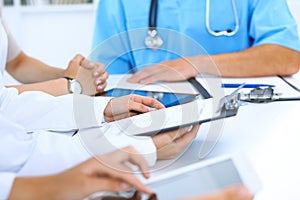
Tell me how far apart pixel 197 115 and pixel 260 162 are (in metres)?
0.11

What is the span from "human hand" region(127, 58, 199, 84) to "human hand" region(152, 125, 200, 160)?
1.35ft

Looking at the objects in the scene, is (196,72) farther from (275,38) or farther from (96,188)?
(96,188)

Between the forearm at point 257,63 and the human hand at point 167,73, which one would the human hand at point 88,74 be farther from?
the forearm at point 257,63

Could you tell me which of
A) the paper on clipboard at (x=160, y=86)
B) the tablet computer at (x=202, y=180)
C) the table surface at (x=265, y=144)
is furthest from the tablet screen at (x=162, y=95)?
the tablet computer at (x=202, y=180)

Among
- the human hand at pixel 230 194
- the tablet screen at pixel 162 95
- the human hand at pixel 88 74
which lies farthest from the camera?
the human hand at pixel 88 74

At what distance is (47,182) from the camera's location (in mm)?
457

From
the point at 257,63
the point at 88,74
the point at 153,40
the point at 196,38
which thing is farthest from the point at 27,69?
the point at 257,63

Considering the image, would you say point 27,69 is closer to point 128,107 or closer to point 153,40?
point 153,40

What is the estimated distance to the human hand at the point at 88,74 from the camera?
941 millimetres

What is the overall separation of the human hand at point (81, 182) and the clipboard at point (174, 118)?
0.40 ft

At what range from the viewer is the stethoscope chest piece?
113 centimetres

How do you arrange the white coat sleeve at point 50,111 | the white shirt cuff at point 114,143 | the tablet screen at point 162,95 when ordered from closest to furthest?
the white shirt cuff at point 114,143
the white coat sleeve at point 50,111
the tablet screen at point 162,95

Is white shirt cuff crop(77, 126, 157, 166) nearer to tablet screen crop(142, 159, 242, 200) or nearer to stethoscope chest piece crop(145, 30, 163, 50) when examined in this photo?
tablet screen crop(142, 159, 242, 200)

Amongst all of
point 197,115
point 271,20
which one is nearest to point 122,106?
point 197,115
